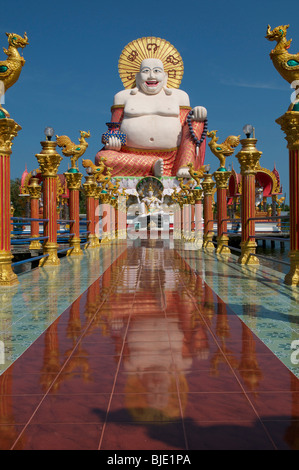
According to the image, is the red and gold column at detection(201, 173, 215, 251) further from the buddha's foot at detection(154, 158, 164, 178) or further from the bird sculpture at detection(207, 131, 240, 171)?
the buddha's foot at detection(154, 158, 164, 178)

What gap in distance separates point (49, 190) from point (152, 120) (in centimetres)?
2918

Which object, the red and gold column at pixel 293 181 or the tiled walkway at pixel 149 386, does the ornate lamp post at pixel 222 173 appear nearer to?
the red and gold column at pixel 293 181

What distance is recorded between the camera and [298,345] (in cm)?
380

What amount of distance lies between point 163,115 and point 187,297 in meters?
34.2

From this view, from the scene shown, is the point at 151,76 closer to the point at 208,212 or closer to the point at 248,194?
the point at 208,212

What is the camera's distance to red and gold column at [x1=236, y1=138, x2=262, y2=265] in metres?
10.4

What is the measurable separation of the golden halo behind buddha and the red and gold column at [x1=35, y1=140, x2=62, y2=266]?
3184cm

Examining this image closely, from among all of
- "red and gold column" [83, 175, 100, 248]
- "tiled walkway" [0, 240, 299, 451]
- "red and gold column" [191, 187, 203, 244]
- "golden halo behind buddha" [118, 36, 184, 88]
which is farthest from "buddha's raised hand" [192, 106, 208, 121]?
"tiled walkway" [0, 240, 299, 451]

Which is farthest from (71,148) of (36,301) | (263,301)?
(263,301)

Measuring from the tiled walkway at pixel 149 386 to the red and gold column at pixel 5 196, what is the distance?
2.60m

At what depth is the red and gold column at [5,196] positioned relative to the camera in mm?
7422

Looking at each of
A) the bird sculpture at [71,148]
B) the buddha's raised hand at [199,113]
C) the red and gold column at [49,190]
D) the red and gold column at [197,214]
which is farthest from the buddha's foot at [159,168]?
the red and gold column at [49,190]

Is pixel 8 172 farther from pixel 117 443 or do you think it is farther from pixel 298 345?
pixel 117 443
